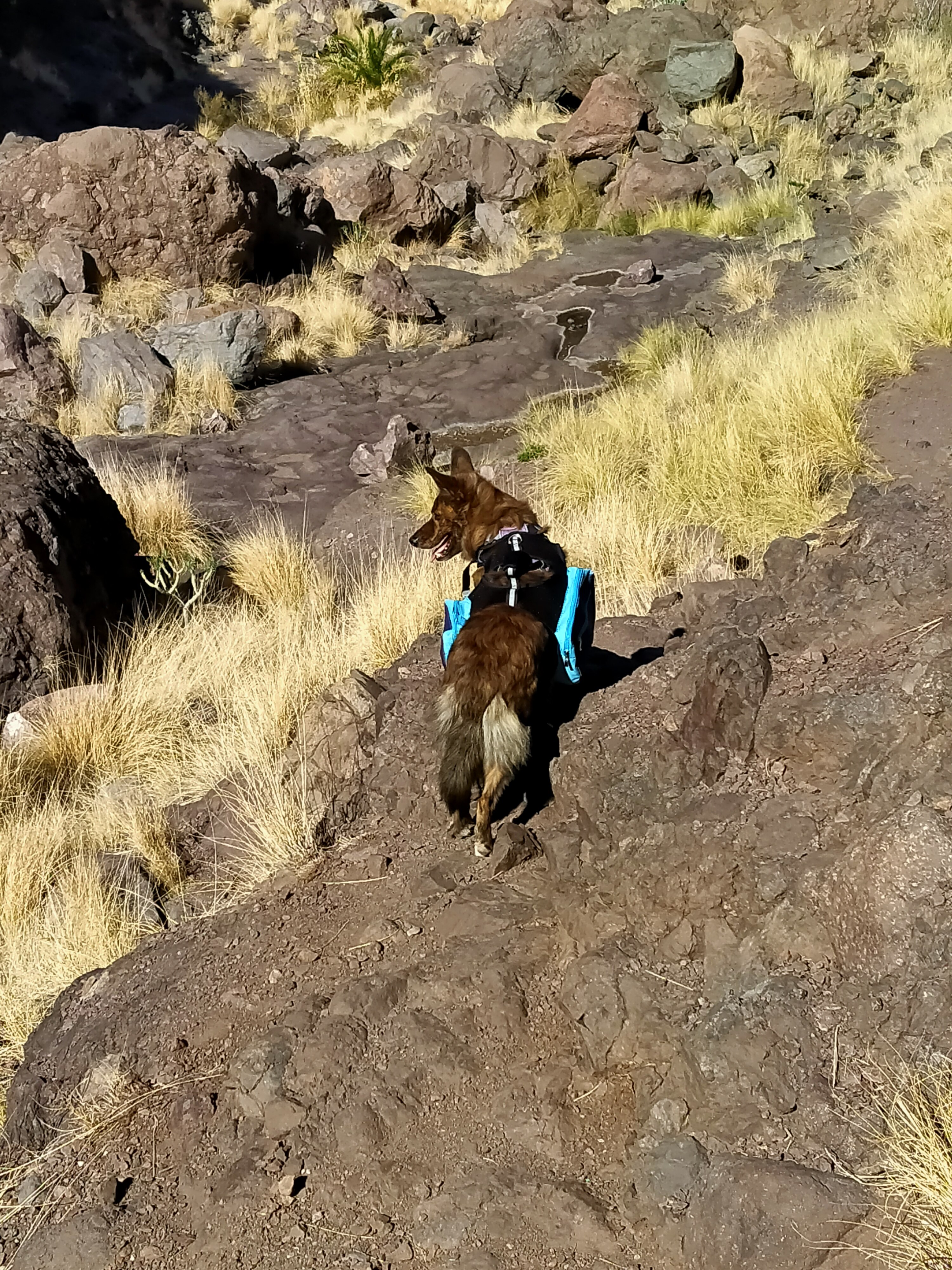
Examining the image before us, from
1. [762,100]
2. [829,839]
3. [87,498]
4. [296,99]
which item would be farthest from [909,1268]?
[296,99]

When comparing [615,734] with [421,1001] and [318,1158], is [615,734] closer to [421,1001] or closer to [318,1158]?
[421,1001]

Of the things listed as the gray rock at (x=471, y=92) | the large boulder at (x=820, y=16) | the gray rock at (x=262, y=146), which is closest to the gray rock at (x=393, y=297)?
the gray rock at (x=262, y=146)

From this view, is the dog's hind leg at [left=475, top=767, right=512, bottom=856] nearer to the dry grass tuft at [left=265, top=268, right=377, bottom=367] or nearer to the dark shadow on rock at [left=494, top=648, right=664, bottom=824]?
the dark shadow on rock at [left=494, top=648, right=664, bottom=824]

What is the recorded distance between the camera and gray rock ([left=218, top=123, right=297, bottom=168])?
15969 millimetres

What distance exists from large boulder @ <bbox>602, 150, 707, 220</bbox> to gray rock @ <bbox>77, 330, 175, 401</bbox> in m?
7.93

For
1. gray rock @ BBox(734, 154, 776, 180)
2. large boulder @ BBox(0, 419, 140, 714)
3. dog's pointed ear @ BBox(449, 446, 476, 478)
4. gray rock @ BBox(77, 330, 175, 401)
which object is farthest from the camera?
gray rock @ BBox(734, 154, 776, 180)

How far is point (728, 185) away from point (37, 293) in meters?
9.64

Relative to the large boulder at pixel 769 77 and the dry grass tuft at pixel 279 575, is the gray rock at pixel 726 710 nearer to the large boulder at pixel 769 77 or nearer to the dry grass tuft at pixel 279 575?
the dry grass tuft at pixel 279 575

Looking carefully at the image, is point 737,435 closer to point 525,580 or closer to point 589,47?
point 525,580

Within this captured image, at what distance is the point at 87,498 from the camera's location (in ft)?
19.7

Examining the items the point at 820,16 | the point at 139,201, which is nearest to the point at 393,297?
the point at 139,201

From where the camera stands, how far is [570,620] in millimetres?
3367

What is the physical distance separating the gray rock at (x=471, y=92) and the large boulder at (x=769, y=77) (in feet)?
14.5

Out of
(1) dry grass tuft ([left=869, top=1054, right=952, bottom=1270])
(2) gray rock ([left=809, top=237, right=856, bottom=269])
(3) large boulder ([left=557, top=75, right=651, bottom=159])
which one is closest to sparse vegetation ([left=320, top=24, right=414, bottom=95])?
(3) large boulder ([left=557, top=75, right=651, bottom=159])
